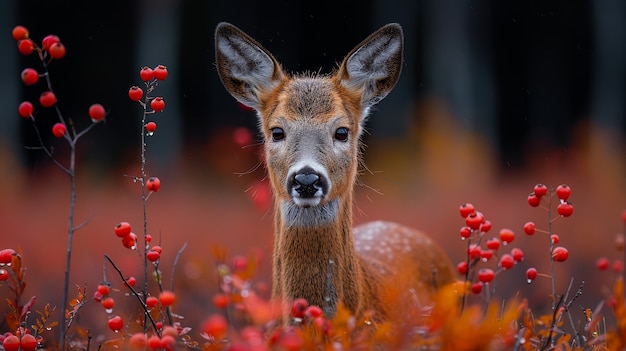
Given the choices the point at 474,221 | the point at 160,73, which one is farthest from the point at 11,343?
the point at 474,221

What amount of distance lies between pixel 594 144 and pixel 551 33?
9871 millimetres

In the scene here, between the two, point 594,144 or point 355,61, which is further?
point 594,144

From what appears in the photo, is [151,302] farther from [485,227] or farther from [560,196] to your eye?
[560,196]

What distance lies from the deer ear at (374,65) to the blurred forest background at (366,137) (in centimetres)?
58

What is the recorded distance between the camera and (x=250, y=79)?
17.0 ft

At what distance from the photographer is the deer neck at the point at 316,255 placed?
4.37m

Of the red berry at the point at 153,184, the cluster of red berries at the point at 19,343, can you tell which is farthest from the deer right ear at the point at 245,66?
the cluster of red berries at the point at 19,343

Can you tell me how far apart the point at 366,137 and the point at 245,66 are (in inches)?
594

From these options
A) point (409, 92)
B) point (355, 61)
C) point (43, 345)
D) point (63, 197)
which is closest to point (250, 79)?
point (355, 61)

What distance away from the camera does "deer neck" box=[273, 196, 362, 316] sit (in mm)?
4371

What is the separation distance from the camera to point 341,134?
15.9ft

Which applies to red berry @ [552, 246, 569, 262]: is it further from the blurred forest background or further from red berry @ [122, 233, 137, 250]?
red berry @ [122, 233, 137, 250]

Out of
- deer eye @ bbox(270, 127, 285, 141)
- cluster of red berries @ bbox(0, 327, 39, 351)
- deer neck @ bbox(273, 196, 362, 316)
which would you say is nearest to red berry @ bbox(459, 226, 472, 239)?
deer neck @ bbox(273, 196, 362, 316)

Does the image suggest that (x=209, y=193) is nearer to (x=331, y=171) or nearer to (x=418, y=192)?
(x=418, y=192)
